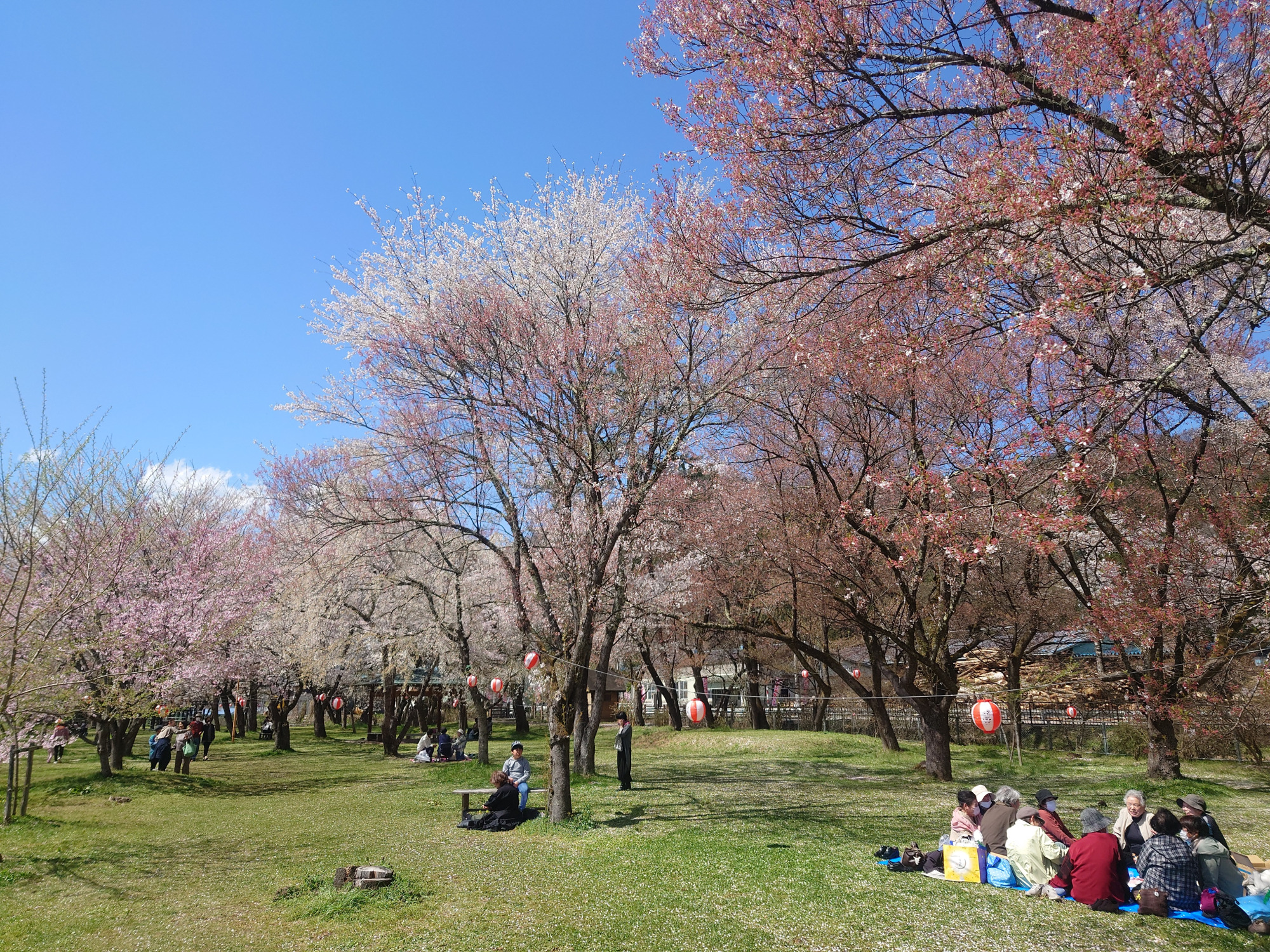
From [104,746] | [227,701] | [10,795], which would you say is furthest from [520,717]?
[10,795]

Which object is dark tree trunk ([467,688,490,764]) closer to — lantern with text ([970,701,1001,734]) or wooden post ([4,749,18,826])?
wooden post ([4,749,18,826])

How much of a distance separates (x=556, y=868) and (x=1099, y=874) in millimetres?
5508

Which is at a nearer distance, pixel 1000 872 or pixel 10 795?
pixel 1000 872

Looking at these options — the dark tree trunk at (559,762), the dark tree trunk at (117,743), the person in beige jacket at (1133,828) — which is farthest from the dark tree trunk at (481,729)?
the person in beige jacket at (1133,828)

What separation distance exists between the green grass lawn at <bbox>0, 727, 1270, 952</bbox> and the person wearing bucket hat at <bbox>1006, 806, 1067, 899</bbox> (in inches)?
10.2

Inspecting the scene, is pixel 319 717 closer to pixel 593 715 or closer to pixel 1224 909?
pixel 593 715

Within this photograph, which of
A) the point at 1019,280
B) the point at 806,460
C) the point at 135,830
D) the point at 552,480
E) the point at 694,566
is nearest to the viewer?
the point at 1019,280

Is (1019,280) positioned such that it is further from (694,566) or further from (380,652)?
(380,652)

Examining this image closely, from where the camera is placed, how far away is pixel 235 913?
277 inches

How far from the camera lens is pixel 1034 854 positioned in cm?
724

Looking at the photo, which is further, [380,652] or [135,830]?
[380,652]

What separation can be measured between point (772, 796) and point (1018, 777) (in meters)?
6.66

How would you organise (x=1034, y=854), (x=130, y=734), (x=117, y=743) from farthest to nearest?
(x=130, y=734), (x=117, y=743), (x=1034, y=854)

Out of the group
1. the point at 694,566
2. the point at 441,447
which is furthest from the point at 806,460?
the point at 441,447
